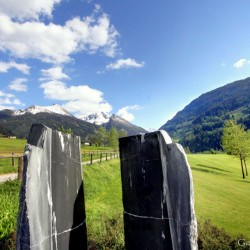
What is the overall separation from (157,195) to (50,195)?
6.55ft

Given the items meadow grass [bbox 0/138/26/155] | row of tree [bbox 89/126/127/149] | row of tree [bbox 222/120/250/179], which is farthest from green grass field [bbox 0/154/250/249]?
row of tree [bbox 89/126/127/149]

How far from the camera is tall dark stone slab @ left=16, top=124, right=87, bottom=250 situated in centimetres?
516

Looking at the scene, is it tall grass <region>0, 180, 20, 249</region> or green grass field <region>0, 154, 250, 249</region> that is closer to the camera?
tall grass <region>0, 180, 20, 249</region>

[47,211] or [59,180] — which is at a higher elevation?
[59,180]

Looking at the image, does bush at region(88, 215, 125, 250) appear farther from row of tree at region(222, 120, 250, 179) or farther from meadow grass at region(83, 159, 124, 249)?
row of tree at region(222, 120, 250, 179)

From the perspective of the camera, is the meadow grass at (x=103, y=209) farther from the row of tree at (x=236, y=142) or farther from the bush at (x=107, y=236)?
the row of tree at (x=236, y=142)

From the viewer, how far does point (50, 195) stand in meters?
5.78

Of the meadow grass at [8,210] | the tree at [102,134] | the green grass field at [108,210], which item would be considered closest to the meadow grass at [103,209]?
the green grass field at [108,210]

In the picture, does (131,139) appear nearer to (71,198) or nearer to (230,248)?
(71,198)

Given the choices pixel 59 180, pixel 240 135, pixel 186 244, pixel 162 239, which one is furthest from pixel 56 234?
pixel 240 135

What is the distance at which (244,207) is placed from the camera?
23.8 m

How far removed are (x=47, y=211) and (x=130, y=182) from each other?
1749 millimetres

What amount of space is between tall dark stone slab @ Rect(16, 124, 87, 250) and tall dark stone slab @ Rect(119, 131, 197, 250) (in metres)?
1.13

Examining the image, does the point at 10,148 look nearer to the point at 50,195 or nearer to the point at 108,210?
the point at 108,210
